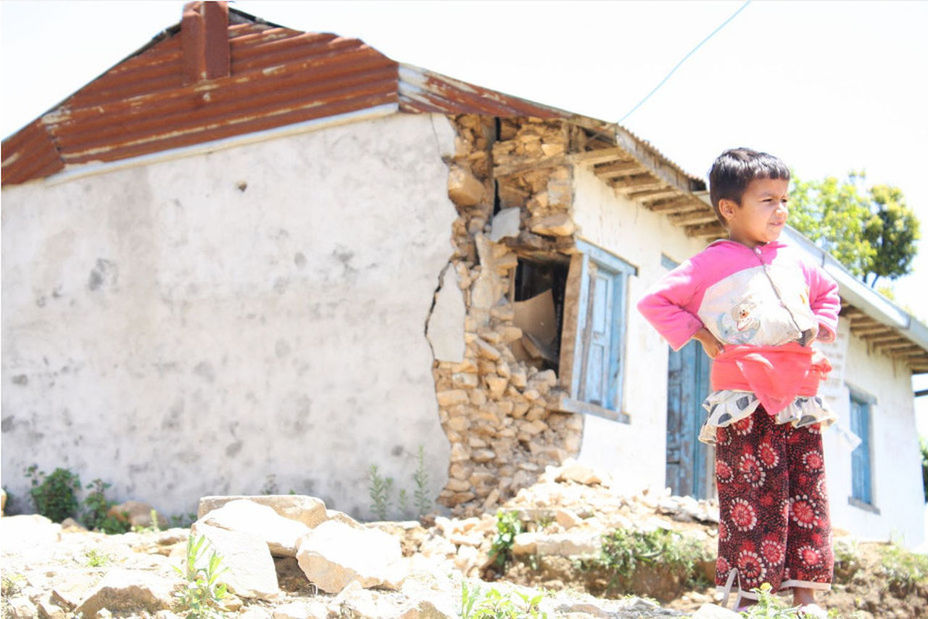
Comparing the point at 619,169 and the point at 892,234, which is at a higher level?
the point at 892,234

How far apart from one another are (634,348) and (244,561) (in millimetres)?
6082

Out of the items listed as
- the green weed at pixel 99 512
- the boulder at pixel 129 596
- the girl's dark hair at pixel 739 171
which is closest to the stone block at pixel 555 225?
the green weed at pixel 99 512

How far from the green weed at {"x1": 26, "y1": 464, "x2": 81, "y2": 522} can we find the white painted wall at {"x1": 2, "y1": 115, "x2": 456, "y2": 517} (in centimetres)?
14

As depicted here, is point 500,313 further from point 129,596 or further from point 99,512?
point 129,596

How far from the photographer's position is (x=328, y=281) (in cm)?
886

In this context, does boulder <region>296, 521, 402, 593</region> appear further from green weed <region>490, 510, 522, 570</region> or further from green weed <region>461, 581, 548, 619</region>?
green weed <region>490, 510, 522, 570</region>

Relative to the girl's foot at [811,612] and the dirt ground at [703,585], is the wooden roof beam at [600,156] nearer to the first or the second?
the dirt ground at [703,585]

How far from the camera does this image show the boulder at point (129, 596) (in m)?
3.52

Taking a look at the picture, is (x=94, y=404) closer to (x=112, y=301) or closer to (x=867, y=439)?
(x=112, y=301)

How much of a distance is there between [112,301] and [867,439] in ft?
30.0

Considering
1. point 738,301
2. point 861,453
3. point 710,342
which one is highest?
point 861,453

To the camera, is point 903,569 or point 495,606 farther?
point 903,569

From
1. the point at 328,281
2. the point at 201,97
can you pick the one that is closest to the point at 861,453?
the point at 328,281

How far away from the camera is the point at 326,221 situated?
9.00 meters
